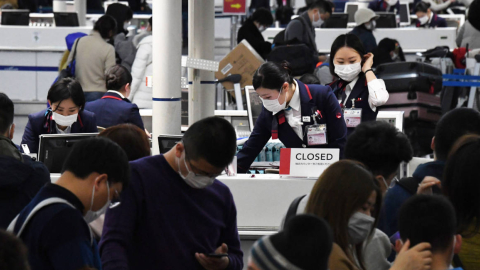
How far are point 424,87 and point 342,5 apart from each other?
10.8 m

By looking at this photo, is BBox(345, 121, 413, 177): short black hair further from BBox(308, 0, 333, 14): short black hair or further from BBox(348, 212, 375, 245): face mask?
BBox(308, 0, 333, 14): short black hair

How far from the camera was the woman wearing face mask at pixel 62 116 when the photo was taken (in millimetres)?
4562

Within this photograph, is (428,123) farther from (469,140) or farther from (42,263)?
(42,263)

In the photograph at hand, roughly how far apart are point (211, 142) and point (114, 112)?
298 centimetres

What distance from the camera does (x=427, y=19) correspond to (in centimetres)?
1314

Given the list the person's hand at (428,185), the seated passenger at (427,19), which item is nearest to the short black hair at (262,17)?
the seated passenger at (427,19)

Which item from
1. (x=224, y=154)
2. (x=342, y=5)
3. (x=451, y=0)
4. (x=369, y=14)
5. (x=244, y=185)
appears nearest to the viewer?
(x=224, y=154)

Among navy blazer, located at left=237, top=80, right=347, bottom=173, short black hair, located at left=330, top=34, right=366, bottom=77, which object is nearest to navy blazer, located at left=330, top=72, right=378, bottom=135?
short black hair, located at left=330, top=34, right=366, bottom=77

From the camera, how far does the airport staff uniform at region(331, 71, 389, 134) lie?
458cm

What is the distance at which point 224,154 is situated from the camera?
2.40 meters

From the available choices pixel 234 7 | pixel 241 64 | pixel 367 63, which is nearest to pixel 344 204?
pixel 367 63

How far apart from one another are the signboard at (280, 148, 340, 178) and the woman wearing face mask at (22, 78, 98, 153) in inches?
57.6

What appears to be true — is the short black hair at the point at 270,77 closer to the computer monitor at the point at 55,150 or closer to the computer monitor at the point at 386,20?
the computer monitor at the point at 55,150

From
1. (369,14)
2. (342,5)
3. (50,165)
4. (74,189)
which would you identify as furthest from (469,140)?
(342,5)
